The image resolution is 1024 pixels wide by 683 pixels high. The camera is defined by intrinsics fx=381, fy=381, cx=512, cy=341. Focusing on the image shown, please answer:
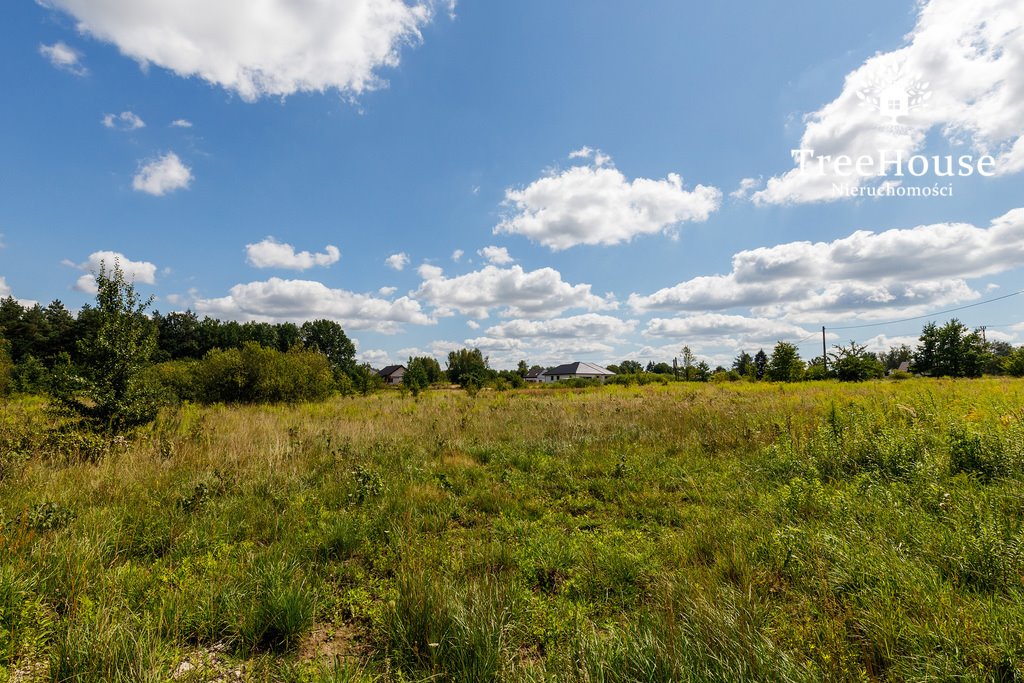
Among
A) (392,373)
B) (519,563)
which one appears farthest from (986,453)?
(392,373)

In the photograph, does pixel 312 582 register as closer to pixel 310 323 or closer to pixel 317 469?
pixel 317 469

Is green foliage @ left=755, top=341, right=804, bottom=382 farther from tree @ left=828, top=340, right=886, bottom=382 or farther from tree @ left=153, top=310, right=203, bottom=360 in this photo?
tree @ left=153, top=310, right=203, bottom=360

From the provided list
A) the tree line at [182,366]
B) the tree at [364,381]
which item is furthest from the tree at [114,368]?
the tree at [364,381]

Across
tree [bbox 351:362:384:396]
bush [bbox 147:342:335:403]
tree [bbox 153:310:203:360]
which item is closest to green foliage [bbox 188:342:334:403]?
bush [bbox 147:342:335:403]

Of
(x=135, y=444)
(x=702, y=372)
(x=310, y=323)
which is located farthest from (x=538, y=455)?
(x=310, y=323)

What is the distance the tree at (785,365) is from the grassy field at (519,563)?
33.3 meters

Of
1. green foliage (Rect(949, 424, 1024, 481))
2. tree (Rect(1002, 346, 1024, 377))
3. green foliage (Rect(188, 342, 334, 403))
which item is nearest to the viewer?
green foliage (Rect(949, 424, 1024, 481))

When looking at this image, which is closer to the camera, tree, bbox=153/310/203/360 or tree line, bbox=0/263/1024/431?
tree line, bbox=0/263/1024/431

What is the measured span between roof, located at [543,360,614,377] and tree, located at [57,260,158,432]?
78559mm

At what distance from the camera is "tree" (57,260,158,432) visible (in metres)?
8.02

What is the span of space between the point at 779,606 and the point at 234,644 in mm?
3983

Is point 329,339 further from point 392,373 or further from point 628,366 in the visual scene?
point 628,366

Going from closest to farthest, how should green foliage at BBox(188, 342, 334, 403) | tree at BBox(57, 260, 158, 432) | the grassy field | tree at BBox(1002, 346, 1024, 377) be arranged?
the grassy field → tree at BBox(57, 260, 158, 432) → green foliage at BBox(188, 342, 334, 403) → tree at BBox(1002, 346, 1024, 377)

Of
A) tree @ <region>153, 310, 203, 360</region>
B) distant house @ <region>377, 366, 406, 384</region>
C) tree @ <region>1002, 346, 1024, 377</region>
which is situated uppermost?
tree @ <region>153, 310, 203, 360</region>
